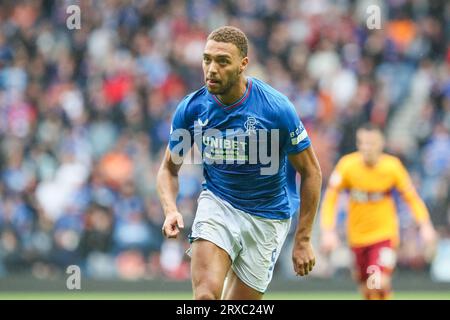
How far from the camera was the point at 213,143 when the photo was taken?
758 cm

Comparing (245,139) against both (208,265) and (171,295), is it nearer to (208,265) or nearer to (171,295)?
(208,265)

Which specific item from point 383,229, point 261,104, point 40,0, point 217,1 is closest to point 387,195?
point 383,229

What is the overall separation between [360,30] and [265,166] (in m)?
11.0

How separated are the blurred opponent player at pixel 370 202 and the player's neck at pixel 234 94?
3.96 metres

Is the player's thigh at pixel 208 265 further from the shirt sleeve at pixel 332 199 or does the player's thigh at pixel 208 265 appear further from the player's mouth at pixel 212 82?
the shirt sleeve at pixel 332 199

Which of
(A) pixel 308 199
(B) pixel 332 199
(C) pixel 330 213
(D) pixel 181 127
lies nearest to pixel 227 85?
(D) pixel 181 127

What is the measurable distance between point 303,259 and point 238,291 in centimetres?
68

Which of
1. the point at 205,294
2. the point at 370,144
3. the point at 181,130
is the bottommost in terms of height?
the point at 205,294

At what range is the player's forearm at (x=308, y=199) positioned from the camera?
7.48 metres

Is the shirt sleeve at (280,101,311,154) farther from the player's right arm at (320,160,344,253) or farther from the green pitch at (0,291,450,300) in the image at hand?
the green pitch at (0,291,450,300)

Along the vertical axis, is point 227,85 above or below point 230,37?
below

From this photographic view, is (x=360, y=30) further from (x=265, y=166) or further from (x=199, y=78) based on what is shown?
(x=265, y=166)

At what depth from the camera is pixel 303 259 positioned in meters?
7.30

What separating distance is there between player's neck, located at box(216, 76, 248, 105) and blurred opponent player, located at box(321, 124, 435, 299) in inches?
156
